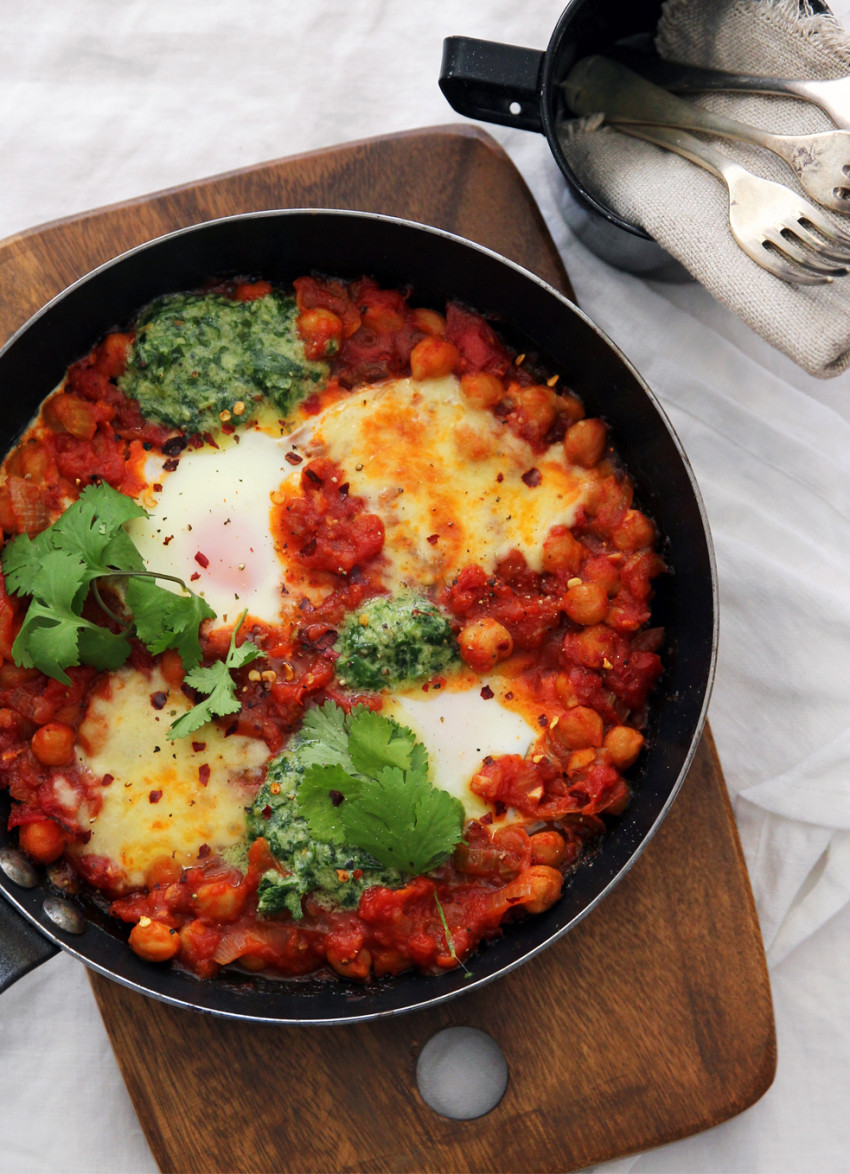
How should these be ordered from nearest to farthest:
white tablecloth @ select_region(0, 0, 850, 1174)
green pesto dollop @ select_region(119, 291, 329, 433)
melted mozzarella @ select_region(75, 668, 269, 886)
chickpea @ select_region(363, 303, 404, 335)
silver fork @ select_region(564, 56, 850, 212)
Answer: silver fork @ select_region(564, 56, 850, 212)
melted mozzarella @ select_region(75, 668, 269, 886)
green pesto dollop @ select_region(119, 291, 329, 433)
chickpea @ select_region(363, 303, 404, 335)
white tablecloth @ select_region(0, 0, 850, 1174)

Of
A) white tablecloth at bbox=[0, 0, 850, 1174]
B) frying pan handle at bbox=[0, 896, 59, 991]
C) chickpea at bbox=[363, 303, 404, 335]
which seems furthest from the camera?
white tablecloth at bbox=[0, 0, 850, 1174]

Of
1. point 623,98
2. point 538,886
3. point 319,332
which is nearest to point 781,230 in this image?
point 623,98

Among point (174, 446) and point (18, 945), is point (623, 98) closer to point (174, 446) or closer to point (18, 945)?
point (174, 446)

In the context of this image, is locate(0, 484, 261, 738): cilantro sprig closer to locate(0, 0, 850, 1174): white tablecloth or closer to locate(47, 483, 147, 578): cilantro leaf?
locate(47, 483, 147, 578): cilantro leaf

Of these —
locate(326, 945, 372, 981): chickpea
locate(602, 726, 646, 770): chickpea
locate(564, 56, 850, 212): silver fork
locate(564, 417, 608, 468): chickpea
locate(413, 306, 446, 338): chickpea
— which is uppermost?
locate(564, 56, 850, 212): silver fork

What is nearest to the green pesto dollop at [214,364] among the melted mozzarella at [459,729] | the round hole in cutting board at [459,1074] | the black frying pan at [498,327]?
the black frying pan at [498,327]

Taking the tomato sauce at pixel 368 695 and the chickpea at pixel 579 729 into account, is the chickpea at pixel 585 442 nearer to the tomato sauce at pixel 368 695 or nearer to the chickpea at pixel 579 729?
the tomato sauce at pixel 368 695

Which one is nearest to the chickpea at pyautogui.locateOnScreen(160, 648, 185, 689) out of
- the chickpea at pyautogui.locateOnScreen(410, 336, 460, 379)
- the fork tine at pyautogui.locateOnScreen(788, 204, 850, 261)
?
the chickpea at pyautogui.locateOnScreen(410, 336, 460, 379)
